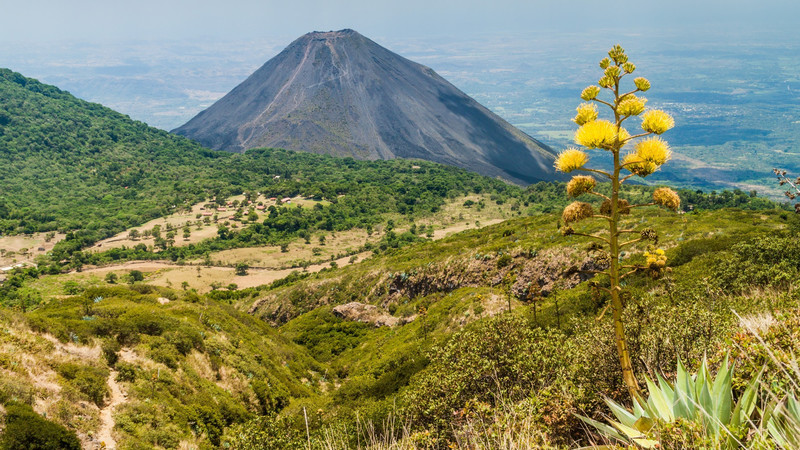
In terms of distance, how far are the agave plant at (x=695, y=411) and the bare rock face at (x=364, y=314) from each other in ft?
118

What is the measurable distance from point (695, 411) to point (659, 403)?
0.34m

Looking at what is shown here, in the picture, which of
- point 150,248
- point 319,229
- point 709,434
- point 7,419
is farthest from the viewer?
point 319,229

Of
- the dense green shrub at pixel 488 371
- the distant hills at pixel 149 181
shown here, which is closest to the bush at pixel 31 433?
the dense green shrub at pixel 488 371

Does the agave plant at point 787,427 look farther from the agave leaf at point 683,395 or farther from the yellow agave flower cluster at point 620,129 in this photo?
the yellow agave flower cluster at point 620,129

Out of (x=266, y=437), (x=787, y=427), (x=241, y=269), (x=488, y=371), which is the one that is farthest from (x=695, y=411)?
(x=241, y=269)

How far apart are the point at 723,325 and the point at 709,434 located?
559cm

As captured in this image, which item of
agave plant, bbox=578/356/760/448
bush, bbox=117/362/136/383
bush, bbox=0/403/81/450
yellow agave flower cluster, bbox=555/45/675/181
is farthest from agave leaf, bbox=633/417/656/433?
bush, bbox=117/362/136/383

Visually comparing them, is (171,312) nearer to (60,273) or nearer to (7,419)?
(7,419)

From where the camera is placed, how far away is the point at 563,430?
21.9ft

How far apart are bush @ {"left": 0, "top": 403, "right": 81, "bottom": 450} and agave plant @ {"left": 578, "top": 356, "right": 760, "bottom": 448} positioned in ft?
46.8

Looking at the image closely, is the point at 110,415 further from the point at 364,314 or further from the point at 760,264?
the point at 364,314

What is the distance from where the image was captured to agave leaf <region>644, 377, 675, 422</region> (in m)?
4.67

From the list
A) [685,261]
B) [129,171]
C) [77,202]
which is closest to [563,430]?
[685,261]

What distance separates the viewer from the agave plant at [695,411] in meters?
4.02
